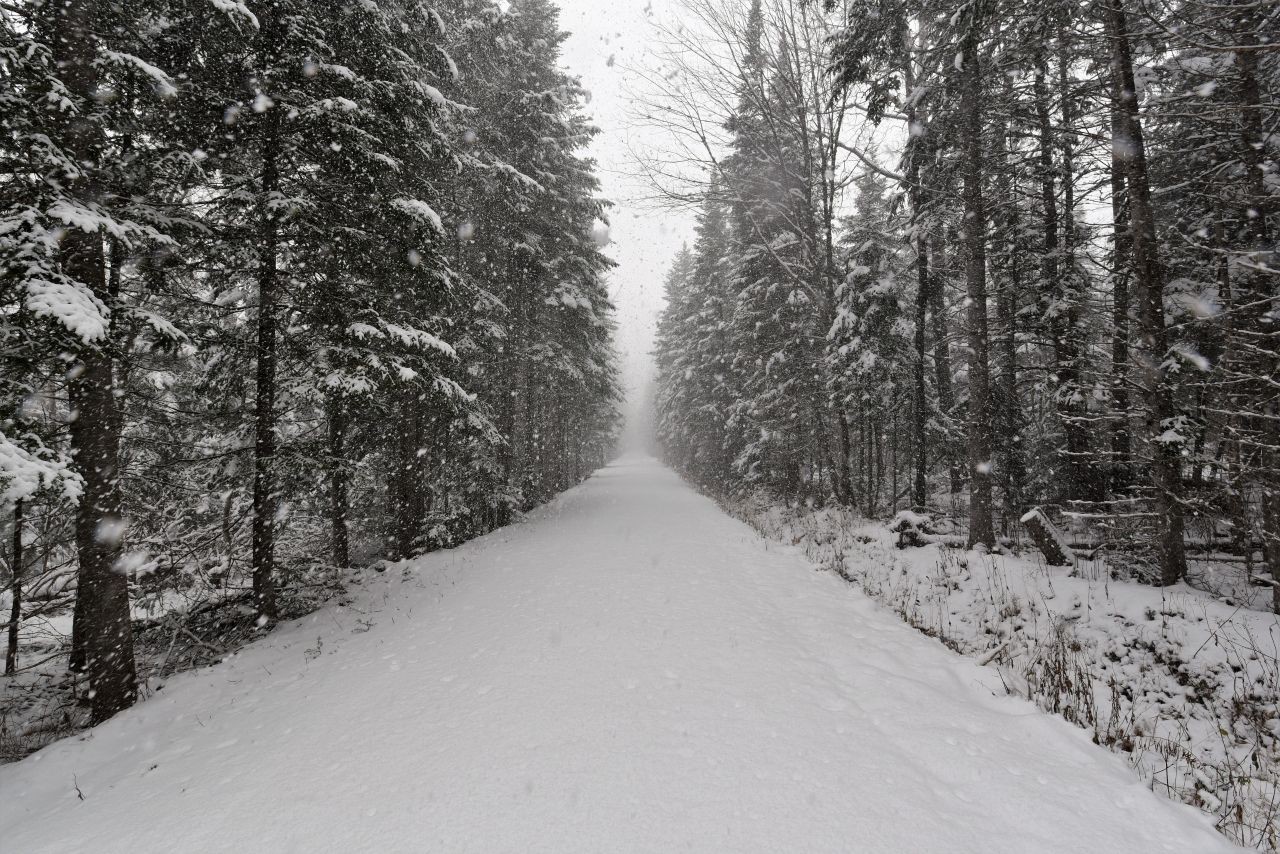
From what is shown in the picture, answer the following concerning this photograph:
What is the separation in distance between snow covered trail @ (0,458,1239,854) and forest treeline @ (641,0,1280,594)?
3.74 m

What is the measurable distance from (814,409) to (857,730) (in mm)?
12281

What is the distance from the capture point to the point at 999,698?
4039 mm

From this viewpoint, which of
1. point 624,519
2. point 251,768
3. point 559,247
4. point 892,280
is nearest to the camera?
point 251,768

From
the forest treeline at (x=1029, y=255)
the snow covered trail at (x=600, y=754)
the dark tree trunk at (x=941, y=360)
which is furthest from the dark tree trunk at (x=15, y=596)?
the dark tree trunk at (x=941, y=360)

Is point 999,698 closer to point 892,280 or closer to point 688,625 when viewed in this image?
point 688,625

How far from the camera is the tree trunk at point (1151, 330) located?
19.7 ft

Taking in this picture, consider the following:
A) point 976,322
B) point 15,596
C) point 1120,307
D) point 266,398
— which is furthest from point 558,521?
point 1120,307

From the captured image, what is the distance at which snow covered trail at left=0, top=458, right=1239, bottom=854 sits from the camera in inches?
107

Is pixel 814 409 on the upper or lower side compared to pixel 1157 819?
upper

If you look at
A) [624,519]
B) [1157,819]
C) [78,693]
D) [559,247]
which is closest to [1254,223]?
[1157,819]

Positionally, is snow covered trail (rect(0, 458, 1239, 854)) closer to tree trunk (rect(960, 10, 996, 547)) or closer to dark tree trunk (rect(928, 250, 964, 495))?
tree trunk (rect(960, 10, 996, 547))

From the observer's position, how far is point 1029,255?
12.2 meters

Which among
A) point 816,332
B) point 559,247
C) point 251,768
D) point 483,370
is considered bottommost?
point 251,768

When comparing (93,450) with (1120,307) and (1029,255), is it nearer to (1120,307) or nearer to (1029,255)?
(1120,307)
